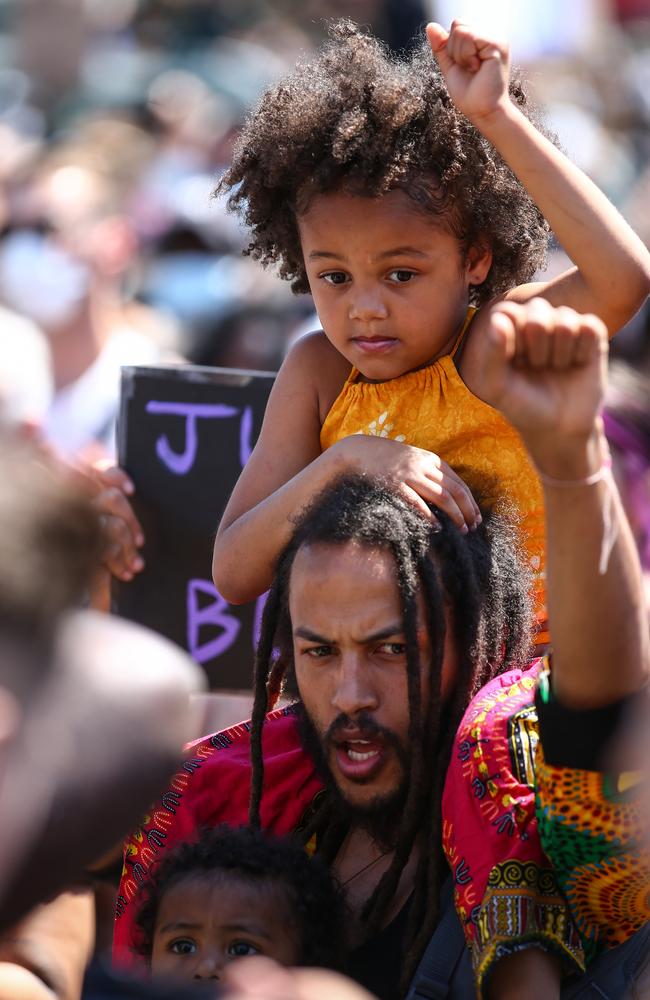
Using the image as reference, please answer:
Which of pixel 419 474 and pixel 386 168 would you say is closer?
pixel 419 474

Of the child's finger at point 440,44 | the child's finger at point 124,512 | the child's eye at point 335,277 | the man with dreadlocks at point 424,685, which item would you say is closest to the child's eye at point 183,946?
the man with dreadlocks at point 424,685

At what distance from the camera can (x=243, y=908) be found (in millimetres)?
2600

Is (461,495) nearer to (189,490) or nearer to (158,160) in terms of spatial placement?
(189,490)

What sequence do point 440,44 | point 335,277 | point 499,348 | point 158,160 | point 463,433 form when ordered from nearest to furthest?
point 499,348
point 440,44
point 463,433
point 335,277
point 158,160

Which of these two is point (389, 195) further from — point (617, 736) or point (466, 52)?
point (617, 736)

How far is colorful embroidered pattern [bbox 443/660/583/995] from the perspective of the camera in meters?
2.24

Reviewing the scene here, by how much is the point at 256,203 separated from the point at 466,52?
0.69 m

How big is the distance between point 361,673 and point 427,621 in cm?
13

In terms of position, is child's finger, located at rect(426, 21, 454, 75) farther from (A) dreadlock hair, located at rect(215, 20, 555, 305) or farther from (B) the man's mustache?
(B) the man's mustache

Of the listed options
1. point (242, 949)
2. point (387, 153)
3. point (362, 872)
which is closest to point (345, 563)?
point (362, 872)

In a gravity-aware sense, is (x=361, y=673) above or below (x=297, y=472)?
below

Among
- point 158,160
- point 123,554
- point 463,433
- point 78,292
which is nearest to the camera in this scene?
point 463,433

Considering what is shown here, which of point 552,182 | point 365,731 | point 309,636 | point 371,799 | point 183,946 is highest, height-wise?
point 552,182

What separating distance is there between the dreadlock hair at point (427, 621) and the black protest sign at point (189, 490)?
4.51 feet
